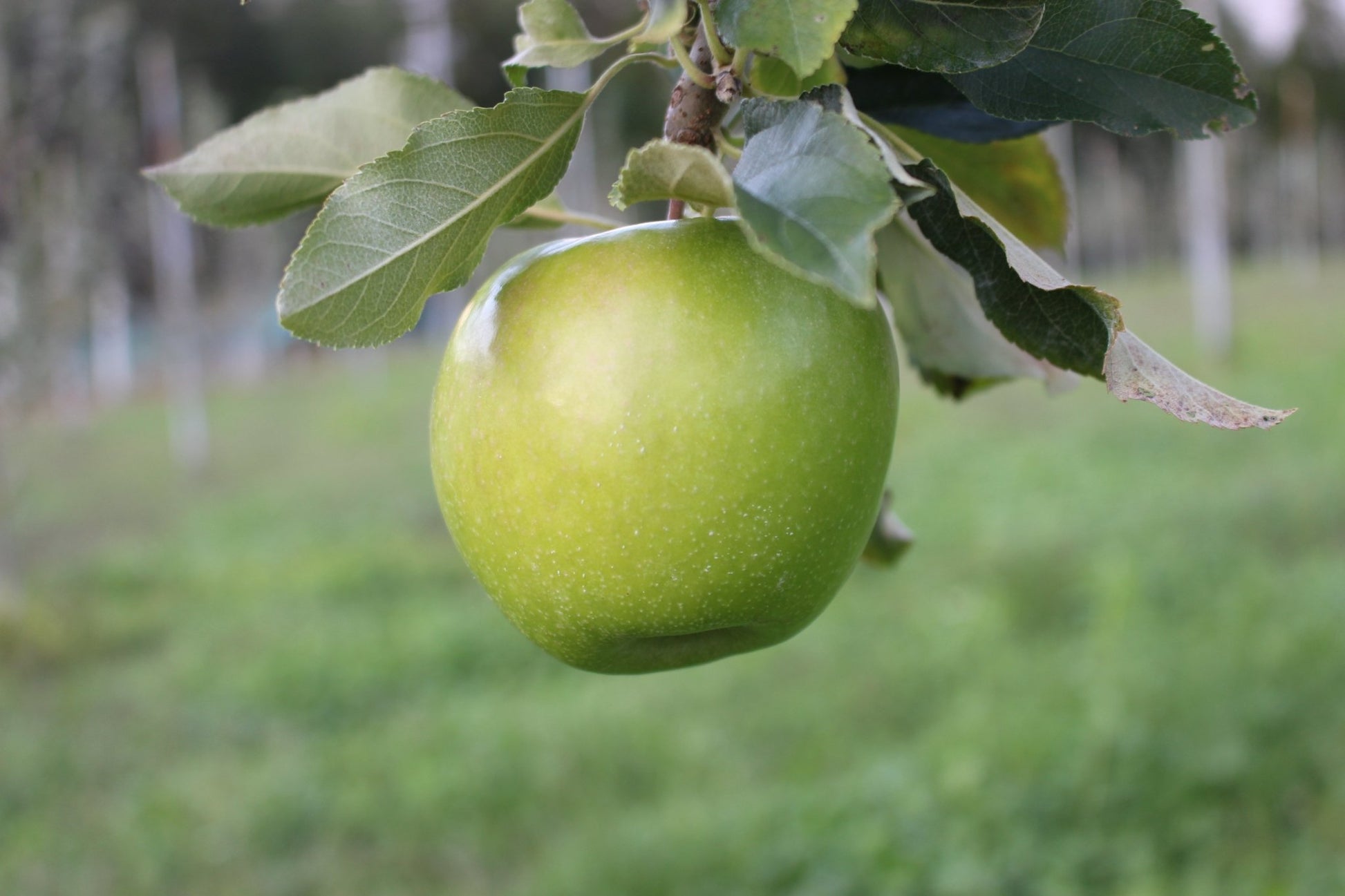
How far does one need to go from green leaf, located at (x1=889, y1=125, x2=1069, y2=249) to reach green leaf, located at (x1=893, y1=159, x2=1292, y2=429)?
7.0 inches

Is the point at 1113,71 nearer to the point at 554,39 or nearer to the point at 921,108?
the point at 921,108

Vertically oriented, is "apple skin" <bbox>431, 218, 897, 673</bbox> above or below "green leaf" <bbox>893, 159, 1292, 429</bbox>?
below

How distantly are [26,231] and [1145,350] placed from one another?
593 cm

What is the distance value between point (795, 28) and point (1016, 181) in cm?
28

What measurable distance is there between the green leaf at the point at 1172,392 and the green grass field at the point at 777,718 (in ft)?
6.50

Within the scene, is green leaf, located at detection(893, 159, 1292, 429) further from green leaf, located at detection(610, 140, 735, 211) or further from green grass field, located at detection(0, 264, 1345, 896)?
green grass field, located at detection(0, 264, 1345, 896)

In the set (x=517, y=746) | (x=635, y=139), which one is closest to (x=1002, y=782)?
(x=517, y=746)

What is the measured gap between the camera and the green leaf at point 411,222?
0.41m

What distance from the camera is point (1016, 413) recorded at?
6613 millimetres

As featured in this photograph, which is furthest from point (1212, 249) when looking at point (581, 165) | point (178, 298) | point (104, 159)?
point (104, 159)

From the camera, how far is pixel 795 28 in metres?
0.39

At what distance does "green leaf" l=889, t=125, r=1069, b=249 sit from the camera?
2.02ft

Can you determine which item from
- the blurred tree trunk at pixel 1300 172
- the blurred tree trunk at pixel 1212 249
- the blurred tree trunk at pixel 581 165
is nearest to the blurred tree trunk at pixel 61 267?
the blurred tree trunk at pixel 581 165

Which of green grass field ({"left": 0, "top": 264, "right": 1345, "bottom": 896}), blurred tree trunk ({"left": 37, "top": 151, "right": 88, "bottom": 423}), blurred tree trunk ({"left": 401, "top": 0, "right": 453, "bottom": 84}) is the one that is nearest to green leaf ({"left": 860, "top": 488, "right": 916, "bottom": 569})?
green grass field ({"left": 0, "top": 264, "right": 1345, "bottom": 896})
